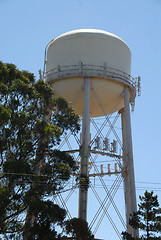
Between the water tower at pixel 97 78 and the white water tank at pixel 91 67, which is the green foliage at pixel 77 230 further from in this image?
the white water tank at pixel 91 67

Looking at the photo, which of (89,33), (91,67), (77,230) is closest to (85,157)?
(77,230)

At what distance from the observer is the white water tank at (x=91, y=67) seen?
19531mm

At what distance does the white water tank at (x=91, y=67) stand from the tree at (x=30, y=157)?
2692 millimetres

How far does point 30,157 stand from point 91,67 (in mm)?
7042

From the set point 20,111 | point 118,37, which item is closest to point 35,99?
point 20,111

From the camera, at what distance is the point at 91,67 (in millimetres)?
19516

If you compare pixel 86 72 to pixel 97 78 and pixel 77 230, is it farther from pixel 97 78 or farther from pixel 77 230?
pixel 77 230

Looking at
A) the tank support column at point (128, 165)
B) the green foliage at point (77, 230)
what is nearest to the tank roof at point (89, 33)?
the tank support column at point (128, 165)

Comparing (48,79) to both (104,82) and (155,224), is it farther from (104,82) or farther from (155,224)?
(155,224)

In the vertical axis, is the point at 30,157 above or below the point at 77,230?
Result: above

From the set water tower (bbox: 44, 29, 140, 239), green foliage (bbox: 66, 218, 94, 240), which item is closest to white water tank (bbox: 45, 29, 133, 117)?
water tower (bbox: 44, 29, 140, 239)

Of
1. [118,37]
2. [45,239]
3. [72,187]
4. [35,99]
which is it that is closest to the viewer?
[45,239]

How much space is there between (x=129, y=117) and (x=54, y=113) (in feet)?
17.0

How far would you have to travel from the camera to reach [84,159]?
57.9 feet
